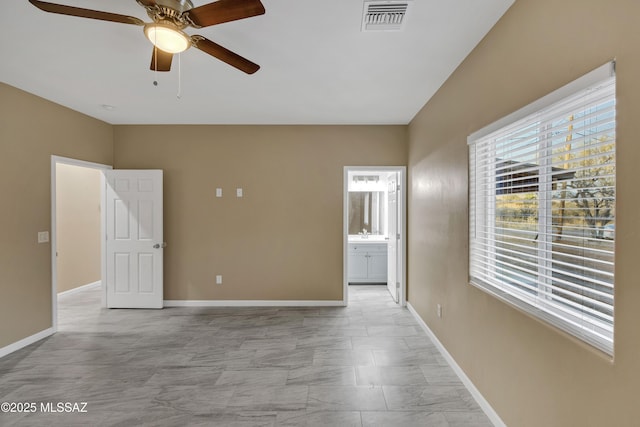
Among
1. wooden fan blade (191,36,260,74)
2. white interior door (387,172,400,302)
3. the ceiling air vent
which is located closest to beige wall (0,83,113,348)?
wooden fan blade (191,36,260,74)

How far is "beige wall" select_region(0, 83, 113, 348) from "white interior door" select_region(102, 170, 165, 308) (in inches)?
33.3

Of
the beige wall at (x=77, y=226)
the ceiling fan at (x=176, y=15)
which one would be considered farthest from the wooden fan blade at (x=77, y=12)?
the beige wall at (x=77, y=226)

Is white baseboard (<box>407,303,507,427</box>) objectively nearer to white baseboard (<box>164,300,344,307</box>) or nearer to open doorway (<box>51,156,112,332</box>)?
white baseboard (<box>164,300,344,307</box>)

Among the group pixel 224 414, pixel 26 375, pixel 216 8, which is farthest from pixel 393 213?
pixel 26 375

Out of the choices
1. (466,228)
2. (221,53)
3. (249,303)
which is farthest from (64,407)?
(466,228)

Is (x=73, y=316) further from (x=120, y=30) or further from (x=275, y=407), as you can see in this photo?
(x=120, y=30)

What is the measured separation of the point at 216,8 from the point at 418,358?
10.4 feet

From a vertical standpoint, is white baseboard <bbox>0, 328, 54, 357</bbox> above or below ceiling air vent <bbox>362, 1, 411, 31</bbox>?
below

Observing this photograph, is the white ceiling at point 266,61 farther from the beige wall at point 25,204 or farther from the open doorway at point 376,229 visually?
the open doorway at point 376,229

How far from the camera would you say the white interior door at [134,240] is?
4.48 metres

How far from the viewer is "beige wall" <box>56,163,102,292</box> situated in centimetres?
528

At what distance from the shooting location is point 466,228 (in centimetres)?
261

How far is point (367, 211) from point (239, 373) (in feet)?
13.8

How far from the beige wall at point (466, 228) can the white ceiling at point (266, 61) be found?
350 millimetres
